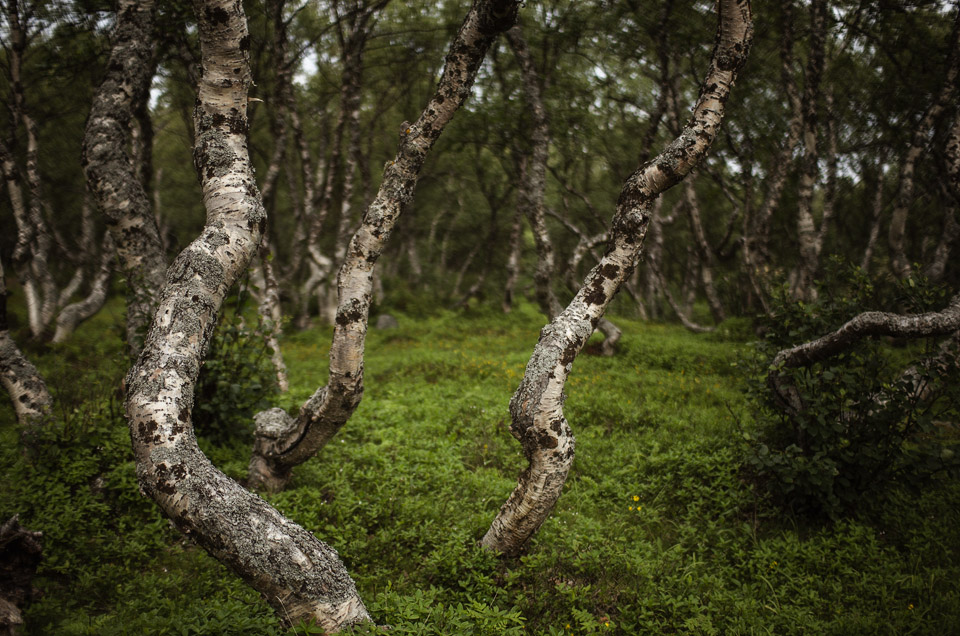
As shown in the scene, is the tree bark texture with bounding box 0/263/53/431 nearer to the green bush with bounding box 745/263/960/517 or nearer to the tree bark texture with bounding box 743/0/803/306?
the green bush with bounding box 745/263/960/517

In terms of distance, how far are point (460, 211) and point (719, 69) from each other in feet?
72.5

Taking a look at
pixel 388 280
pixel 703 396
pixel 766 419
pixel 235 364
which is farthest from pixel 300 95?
pixel 766 419

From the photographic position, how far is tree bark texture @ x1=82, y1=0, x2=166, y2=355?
534 cm

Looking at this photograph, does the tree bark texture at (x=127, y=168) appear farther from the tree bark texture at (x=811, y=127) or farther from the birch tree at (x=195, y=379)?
the tree bark texture at (x=811, y=127)

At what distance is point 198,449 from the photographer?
262cm

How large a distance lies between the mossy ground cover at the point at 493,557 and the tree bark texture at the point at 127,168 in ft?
3.36

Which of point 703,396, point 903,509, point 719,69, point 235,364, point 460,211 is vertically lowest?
point 903,509

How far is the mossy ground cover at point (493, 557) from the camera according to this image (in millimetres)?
3873

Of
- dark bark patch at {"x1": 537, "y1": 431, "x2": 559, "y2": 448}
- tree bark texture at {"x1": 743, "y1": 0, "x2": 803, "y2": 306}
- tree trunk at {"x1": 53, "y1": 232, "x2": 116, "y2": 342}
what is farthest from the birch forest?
tree trunk at {"x1": 53, "y1": 232, "x2": 116, "y2": 342}

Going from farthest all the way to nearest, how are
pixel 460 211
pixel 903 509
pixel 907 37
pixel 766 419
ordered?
pixel 460 211 < pixel 907 37 < pixel 766 419 < pixel 903 509

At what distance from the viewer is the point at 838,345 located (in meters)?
4.91

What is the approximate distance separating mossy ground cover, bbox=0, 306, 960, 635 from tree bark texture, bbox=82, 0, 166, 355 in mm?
1023

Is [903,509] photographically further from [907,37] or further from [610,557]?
[907,37]

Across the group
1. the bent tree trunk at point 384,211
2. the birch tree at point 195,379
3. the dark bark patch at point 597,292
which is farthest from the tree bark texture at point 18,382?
the dark bark patch at point 597,292
